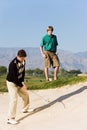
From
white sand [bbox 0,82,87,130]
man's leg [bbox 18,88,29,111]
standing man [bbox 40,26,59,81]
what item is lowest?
white sand [bbox 0,82,87,130]

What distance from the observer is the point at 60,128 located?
12188mm

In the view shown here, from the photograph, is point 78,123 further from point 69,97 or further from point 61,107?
point 69,97

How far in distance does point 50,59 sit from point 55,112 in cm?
507

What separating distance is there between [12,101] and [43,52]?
585 centimetres

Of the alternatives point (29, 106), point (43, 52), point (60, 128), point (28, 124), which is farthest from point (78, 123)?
point (43, 52)

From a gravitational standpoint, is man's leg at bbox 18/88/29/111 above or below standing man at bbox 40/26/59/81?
below

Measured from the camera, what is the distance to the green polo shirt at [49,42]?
18203 mm

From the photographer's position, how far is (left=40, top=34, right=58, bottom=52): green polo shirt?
18.2 m

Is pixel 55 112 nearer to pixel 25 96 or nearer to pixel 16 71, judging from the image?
pixel 25 96

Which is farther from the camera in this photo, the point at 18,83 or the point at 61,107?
the point at 61,107

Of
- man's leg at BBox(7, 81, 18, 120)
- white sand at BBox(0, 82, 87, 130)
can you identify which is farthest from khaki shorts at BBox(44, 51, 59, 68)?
man's leg at BBox(7, 81, 18, 120)

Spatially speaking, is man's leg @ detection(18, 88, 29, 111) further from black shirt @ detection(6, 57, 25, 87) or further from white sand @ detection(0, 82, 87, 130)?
black shirt @ detection(6, 57, 25, 87)

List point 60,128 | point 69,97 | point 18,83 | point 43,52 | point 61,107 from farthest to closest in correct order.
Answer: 1. point 43,52
2. point 69,97
3. point 61,107
4. point 18,83
5. point 60,128

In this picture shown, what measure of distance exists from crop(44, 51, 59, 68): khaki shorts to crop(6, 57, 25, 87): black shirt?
542 cm
